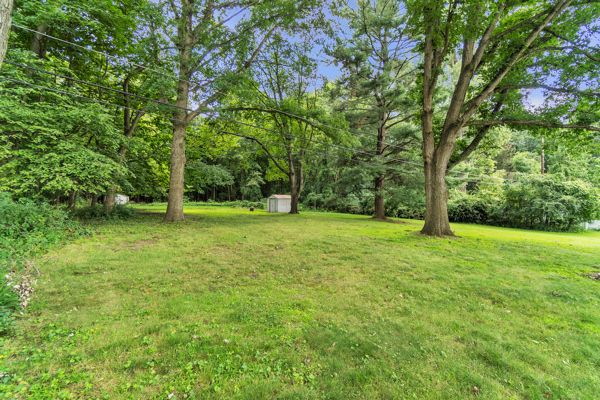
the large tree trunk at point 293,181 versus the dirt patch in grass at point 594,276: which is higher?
the large tree trunk at point 293,181

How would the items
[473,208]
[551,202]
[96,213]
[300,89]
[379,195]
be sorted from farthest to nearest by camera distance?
1. [473,208]
2. [300,89]
3. [379,195]
4. [551,202]
5. [96,213]

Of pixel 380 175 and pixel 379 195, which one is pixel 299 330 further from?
pixel 379 195

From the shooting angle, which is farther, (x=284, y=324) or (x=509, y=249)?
(x=509, y=249)

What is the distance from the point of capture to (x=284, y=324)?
2.98 m

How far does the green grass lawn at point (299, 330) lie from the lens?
2.05 metres

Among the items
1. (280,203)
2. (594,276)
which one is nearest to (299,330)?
(594,276)

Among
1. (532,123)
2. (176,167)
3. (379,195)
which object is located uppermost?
(532,123)

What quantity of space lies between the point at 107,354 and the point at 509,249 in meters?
9.79

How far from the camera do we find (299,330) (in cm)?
285

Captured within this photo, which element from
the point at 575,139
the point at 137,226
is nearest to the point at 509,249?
the point at 575,139

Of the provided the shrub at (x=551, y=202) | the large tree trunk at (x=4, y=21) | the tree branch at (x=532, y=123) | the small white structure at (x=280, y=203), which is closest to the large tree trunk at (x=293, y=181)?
the small white structure at (x=280, y=203)

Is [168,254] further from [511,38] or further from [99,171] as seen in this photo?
[511,38]

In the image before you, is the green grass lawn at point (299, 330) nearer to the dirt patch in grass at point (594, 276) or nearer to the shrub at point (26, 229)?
the dirt patch in grass at point (594, 276)

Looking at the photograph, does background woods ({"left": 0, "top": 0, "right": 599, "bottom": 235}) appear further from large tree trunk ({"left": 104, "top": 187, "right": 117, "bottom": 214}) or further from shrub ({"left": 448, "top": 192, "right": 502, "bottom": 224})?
shrub ({"left": 448, "top": 192, "right": 502, "bottom": 224})
